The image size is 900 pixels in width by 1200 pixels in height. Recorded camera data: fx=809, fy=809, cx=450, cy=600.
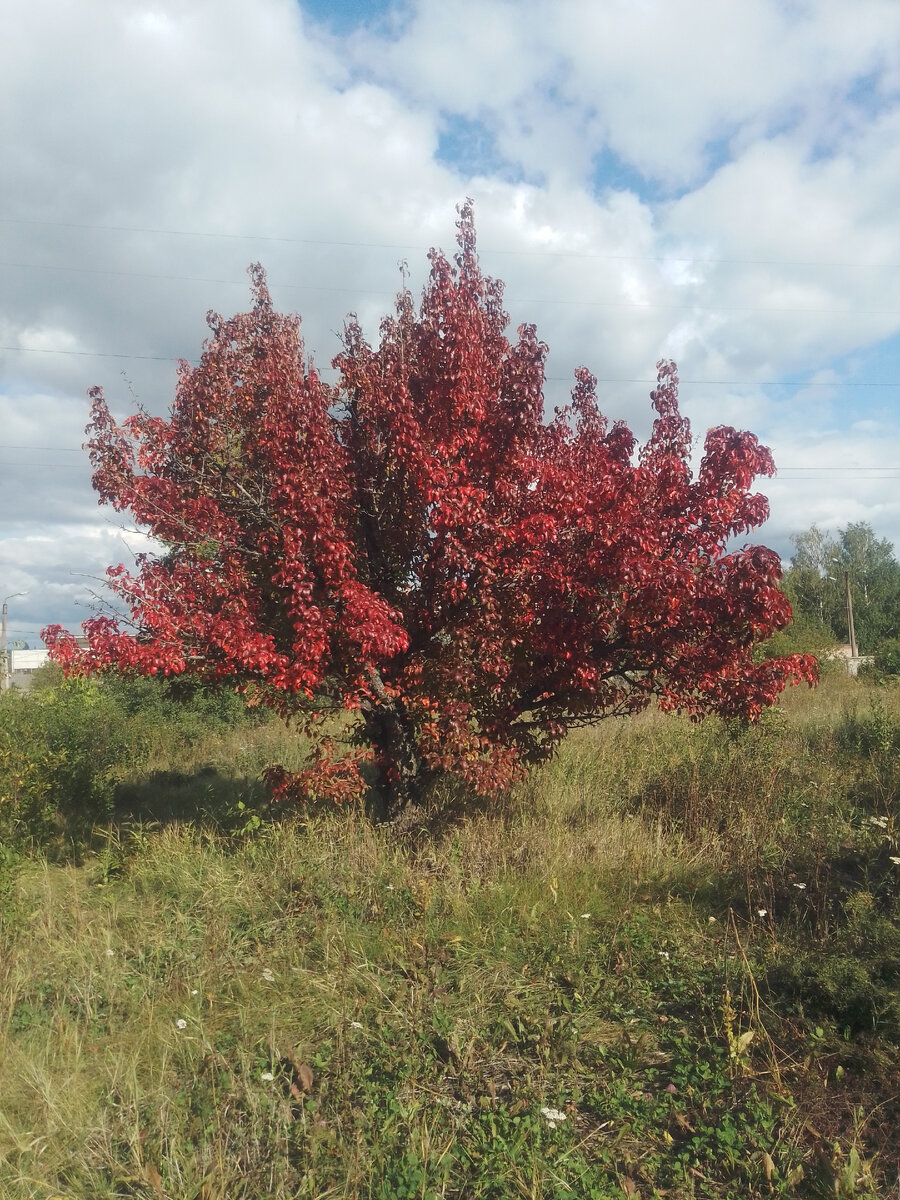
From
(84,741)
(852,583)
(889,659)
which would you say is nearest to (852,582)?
(852,583)

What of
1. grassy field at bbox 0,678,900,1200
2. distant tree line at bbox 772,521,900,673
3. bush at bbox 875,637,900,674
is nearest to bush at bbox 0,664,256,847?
grassy field at bbox 0,678,900,1200

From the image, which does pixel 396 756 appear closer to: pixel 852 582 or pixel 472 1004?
pixel 472 1004

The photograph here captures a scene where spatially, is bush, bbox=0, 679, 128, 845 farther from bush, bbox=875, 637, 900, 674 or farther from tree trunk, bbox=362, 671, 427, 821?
bush, bbox=875, 637, 900, 674

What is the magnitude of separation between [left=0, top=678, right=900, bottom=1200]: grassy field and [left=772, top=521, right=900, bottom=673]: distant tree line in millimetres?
45726

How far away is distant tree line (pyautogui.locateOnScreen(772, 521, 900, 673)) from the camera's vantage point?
5116 centimetres

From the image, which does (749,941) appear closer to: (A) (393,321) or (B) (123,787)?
(A) (393,321)

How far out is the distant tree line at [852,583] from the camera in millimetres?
51156

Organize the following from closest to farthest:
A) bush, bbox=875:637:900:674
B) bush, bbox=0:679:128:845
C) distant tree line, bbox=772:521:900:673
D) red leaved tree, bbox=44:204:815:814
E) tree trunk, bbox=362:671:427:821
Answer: red leaved tree, bbox=44:204:815:814 < tree trunk, bbox=362:671:427:821 < bush, bbox=0:679:128:845 < bush, bbox=875:637:900:674 < distant tree line, bbox=772:521:900:673

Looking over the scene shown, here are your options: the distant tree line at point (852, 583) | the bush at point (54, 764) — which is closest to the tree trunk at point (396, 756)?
the bush at point (54, 764)

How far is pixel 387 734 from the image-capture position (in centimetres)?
609

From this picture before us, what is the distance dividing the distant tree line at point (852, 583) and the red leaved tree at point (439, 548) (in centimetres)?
4562

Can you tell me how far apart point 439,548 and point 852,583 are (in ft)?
189

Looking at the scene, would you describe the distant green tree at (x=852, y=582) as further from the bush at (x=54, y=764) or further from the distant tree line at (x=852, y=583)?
the bush at (x=54, y=764)

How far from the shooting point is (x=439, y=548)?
536 cm
